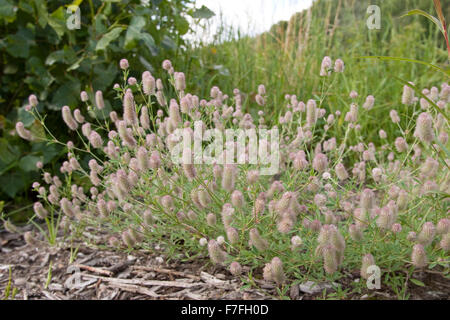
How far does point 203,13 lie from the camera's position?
3.38 metres

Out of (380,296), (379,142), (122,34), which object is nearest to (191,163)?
(380,296)

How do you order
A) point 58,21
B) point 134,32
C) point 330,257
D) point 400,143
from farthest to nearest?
point 58,21
point 134,32
point 400,143
point 330,257

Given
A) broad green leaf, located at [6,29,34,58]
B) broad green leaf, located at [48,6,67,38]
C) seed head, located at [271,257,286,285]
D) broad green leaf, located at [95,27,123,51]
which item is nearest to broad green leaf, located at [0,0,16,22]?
broad green leaf, located at [6,29,34,58]

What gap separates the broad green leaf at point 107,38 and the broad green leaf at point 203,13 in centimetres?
80

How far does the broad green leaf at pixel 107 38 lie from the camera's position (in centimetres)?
279

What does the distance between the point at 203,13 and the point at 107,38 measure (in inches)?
36.6

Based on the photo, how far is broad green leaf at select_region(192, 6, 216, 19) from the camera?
336cm

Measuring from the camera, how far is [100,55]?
10.3ft

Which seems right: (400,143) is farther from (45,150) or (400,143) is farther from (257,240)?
(45,150)
